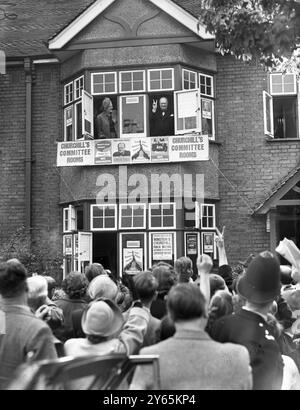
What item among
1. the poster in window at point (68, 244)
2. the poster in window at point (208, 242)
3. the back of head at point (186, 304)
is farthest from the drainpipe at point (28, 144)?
the back of head at point (186, 304)

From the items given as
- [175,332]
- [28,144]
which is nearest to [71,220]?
[28,144]

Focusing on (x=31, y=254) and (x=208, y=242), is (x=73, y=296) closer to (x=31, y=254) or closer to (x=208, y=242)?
(x=31, y=254)

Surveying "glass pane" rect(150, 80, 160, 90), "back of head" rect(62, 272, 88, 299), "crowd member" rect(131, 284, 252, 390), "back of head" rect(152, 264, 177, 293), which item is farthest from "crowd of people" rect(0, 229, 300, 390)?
"glass pane" rect(150, 80, 160, 90)

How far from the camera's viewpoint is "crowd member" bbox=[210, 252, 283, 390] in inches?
140

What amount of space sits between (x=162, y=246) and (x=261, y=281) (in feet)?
31.3

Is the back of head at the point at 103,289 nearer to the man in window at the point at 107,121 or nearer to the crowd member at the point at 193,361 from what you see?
the crowd member at the point at 193,361

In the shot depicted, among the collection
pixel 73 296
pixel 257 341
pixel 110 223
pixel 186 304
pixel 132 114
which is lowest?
pixel 257 341

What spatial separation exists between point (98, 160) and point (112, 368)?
11.1 metres

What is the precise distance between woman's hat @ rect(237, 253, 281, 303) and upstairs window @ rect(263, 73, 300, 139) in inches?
411

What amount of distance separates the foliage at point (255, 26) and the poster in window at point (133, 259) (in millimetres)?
6015

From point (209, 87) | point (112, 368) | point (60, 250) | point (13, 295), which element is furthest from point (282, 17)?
point (60, 250)

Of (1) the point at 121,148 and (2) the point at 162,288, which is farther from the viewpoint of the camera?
(1) the point at 121,148

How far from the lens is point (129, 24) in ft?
45.7

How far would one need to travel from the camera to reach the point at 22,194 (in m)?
14.5
